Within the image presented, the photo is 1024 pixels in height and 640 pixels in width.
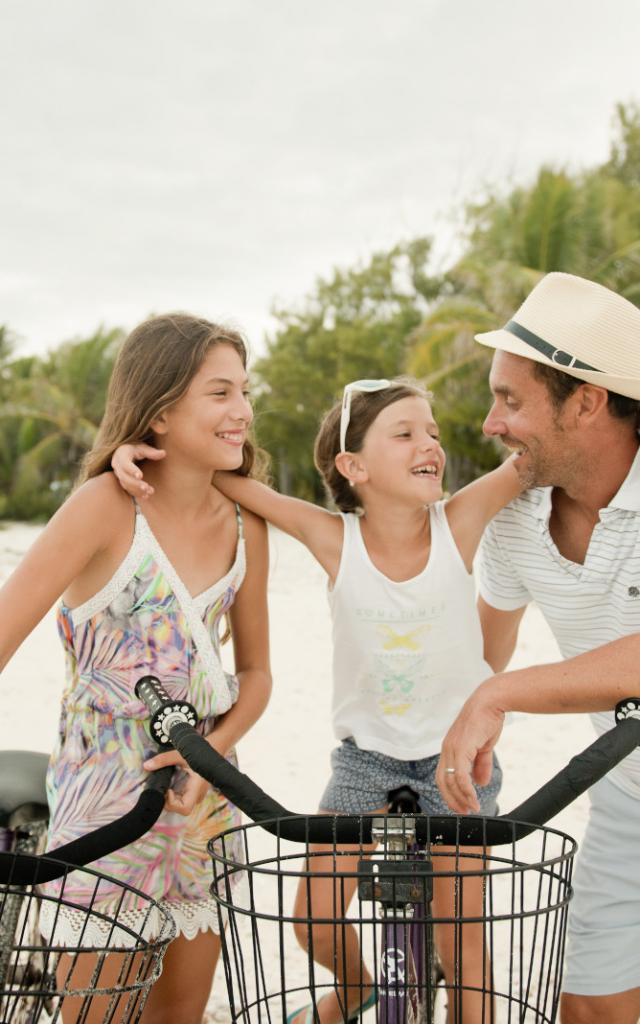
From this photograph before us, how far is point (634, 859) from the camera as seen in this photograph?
269 centimetres

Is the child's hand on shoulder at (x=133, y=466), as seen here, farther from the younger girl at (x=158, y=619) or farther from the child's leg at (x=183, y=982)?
the child's leg at (x=183, y=982)

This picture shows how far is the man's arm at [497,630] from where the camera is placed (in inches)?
123

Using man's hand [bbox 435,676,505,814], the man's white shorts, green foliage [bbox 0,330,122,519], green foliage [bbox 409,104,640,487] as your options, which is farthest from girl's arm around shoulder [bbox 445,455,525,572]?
green foliage [bbox 0,330,122,519]

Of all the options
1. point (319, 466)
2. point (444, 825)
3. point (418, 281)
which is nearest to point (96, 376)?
point (418, 281)

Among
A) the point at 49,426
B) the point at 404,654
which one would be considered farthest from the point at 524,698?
the point at 49,426

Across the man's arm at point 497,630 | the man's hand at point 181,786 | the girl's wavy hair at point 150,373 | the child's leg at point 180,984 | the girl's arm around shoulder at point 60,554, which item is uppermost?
the girl's wavy hair at point 150,373

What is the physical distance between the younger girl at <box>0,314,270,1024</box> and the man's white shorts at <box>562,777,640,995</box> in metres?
0.97

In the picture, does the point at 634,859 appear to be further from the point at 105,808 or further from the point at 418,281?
the point at 418,281

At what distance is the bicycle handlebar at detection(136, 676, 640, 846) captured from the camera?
1.57m

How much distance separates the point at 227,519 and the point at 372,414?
66 centimetres

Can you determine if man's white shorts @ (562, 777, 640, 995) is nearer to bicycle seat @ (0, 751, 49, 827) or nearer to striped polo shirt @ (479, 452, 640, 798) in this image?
striped polo shirt @ (479, 452, 640, 798)

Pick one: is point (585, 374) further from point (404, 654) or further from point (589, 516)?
point (404, 654)

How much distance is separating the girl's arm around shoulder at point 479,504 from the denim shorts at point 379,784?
0.61 meters

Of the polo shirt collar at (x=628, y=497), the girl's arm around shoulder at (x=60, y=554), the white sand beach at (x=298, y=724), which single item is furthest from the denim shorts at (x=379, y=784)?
the white sand beach at (x=298, y=724)
